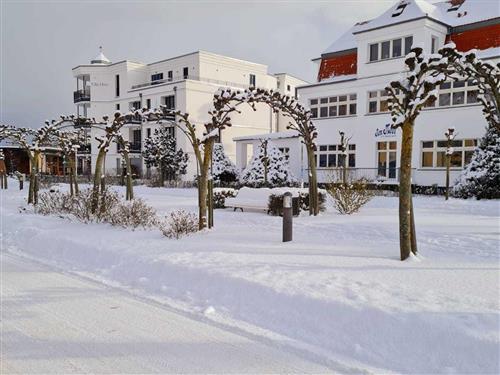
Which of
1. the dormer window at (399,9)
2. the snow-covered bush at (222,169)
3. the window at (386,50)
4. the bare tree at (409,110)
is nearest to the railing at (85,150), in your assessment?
the snow-covered bush at (222,169)

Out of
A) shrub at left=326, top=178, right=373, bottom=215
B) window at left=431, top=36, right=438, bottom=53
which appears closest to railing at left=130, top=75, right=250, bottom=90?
window at left=431, top=36, right=438, bottom=53

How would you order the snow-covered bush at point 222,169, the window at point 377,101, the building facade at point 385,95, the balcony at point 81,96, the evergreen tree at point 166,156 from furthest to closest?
the balcony at point 81,96
the evergreen tree at point 166,156
the snow-covered bush at point 222,169
the window at point 377,101
the building facade at point 385,95

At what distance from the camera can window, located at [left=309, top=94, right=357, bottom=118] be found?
91.4 ft

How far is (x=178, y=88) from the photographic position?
140ft

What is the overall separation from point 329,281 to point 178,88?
39.5 metres

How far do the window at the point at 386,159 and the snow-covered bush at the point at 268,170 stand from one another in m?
5.31

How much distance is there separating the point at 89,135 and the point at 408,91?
54.7 metres

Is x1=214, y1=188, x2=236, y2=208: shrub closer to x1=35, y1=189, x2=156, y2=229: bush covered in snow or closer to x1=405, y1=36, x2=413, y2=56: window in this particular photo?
x1=35, y1=189, x2=156, y2=229: bush covered in snow

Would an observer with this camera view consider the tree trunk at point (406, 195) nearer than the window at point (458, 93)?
Yes

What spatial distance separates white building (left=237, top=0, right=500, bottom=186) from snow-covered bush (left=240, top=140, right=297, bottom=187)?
2.79m

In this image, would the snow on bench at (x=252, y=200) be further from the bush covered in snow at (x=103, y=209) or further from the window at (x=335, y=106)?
the window at (x=335, y=106)

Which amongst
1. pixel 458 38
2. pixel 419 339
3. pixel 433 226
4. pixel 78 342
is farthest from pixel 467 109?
pixel 78 342

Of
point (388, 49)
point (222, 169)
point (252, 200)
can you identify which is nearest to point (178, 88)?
point (222, 169)

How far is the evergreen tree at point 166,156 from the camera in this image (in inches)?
1411
